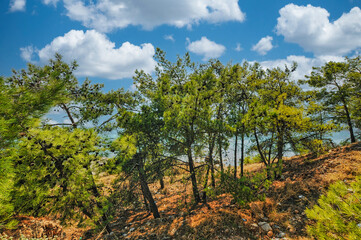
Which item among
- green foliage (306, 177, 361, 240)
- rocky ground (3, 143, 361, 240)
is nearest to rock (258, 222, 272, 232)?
rocky ground (3, 143, 361, 240)

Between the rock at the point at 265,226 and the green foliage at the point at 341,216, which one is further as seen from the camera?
the rock at the point at 265,226

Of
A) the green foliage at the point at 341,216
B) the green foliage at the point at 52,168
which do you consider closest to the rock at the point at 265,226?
the green foliage at the point at 341,216

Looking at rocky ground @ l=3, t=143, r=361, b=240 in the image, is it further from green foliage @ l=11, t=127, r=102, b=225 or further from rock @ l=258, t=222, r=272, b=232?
green foliage @ l=11, t=127, r=102, b=225

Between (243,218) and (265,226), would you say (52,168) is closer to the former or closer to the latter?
(243,218)

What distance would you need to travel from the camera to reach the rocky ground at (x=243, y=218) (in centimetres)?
660

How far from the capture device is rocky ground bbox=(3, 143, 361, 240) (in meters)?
6.60

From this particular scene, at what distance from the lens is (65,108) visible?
7.49 meters

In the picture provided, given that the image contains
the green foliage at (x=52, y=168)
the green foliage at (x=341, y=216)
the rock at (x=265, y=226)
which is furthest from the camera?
the rock at (x=265, y=226)

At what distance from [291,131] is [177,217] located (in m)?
8.18

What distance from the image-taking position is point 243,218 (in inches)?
303

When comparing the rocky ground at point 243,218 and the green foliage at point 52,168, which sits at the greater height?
the green foliage at point 52,168

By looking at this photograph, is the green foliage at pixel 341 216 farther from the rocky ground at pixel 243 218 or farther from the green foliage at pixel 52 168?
the green foliage at pixel 52 168

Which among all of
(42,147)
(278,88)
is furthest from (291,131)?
(42,147)

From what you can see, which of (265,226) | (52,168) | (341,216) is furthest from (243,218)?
(52,168)
